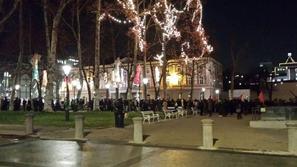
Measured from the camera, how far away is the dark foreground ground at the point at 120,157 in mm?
14078

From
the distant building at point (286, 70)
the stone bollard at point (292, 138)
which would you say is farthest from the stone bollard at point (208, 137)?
the distant building at point (286, 70)

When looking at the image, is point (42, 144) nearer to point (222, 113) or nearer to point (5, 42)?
point (222, 113)

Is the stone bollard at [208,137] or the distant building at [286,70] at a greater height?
the distant building at [286,70]

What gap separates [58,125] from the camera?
27969 millimetres

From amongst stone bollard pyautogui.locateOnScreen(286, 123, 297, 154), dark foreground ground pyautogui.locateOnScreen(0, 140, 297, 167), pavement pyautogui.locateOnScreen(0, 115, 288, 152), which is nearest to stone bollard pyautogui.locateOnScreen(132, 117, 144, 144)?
pavement pyautogui.locateOnScreen(0, 115, 288, 152)

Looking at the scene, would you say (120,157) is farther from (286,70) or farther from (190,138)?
(286,70)

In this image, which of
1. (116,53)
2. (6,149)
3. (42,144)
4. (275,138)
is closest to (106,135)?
(42,144)

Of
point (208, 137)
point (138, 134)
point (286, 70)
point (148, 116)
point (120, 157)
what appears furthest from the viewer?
point (286, 70)

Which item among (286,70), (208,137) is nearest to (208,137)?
(208,137)

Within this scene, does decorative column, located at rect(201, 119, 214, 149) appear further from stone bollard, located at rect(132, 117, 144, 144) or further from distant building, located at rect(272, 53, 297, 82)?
distant building, located at rect(272, 53, 297, 82)

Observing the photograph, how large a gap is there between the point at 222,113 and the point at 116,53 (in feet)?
98.4

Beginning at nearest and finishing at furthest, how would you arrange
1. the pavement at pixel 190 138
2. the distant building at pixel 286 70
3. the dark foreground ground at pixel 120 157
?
the dark foreground ground at pixel 120 157 → the pavement at pixel 190 138 → the distant building at pixel 286 70

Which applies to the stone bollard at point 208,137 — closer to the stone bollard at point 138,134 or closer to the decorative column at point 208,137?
the decorative column at point 208,137

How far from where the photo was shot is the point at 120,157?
15344 millimetres
